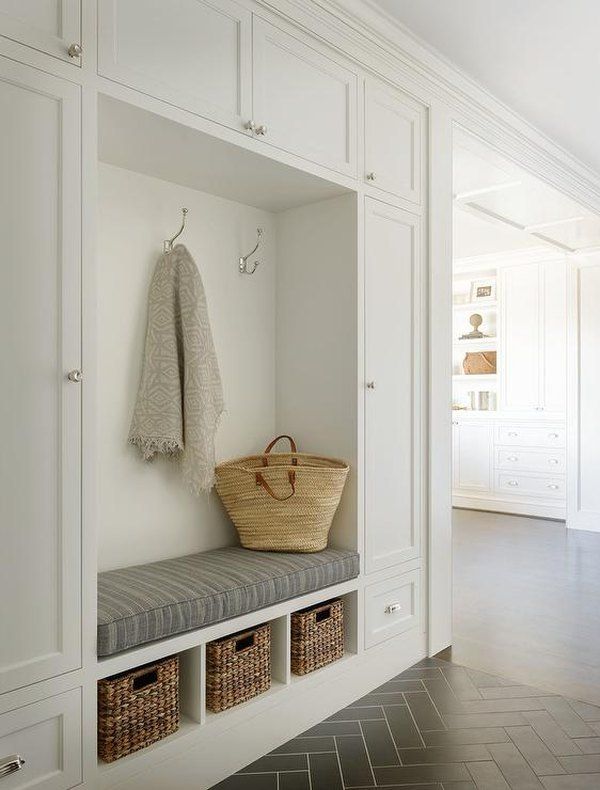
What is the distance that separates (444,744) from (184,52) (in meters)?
2.42

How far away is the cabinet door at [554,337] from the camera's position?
641cm

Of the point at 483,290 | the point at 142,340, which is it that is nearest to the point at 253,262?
the point at 142,340

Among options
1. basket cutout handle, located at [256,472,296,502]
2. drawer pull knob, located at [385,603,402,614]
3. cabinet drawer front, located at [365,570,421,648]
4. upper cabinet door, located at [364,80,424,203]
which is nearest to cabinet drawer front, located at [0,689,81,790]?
basket cutout handle, located at [256,472,296,502]

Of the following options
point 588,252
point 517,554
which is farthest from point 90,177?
point 588,252

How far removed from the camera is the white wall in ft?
7.80

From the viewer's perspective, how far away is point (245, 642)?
7.49 feet

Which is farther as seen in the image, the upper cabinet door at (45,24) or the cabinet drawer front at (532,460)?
the cabinet drawer front at (532,460)

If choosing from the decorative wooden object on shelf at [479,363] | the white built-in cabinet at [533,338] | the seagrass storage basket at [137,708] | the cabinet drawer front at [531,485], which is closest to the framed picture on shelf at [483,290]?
the white built-in cabinet at [533,338]

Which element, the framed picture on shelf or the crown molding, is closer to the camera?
the crown molding

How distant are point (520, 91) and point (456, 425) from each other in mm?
4232

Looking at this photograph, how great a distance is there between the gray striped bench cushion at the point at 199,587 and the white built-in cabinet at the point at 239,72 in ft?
4.87

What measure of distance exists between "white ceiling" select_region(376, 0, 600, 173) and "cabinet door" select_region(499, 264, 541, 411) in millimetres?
3099

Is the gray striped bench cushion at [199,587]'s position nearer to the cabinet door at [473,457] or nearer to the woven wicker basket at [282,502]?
the woven wicker basket at [282,502]

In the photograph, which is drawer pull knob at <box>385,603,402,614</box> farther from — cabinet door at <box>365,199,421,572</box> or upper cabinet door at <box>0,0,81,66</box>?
upper cabinet door at <box>0,0,81,66</box>
